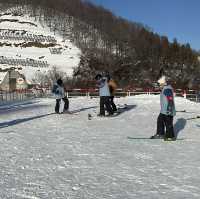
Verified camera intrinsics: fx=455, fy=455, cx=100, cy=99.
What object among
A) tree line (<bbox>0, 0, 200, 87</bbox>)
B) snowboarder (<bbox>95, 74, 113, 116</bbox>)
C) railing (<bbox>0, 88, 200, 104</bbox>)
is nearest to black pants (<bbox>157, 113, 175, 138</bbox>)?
snowboarder (<bbox>95, 74, 113, 116</bbox>)

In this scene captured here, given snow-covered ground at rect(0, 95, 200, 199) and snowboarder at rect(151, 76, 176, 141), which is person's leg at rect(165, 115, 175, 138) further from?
snow-covered ground at rect(0, 95, 200, 199)

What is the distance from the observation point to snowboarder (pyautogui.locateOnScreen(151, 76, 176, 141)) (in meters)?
11.5

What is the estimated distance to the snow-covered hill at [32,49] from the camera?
10060 centimetres

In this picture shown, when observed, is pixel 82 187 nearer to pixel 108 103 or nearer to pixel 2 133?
pixel 2 133

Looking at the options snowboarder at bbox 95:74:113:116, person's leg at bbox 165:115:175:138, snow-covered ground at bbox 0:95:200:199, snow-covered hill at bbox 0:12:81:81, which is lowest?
snow-covered ground at bbox 0:95:200:199

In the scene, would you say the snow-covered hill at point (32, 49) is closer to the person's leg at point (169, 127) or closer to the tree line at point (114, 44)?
the tree line at point (114, 44)

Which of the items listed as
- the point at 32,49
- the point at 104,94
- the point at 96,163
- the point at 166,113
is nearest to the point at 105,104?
the point at 104,94

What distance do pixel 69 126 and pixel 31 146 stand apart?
4.77 meters

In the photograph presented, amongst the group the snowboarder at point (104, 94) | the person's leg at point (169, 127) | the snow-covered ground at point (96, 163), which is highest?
the snowboarder at point (104, 94)

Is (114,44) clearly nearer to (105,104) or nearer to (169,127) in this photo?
(105,104)

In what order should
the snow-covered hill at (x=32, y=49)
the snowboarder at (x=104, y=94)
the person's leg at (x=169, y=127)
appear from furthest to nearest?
the snow-covered hill at (x=32, y=49)
the snowboarder at (x=104, y=94)
the person's leg at (x=169, y=127)

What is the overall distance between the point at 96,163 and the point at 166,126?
4.00 m

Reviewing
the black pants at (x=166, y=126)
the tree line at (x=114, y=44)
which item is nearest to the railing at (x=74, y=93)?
the tree line at (x=114, y=44)

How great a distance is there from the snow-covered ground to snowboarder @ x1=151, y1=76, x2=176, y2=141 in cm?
34
